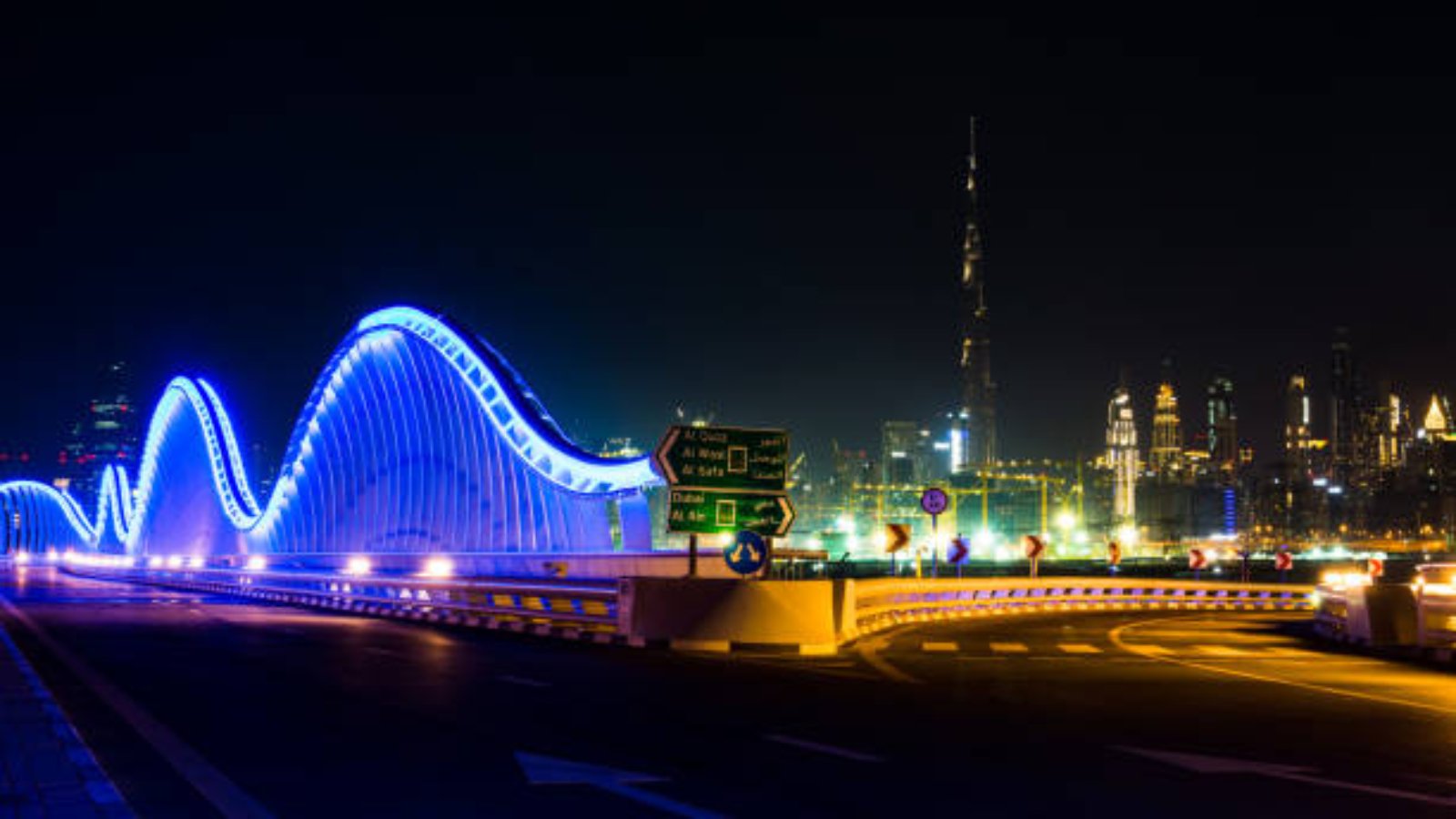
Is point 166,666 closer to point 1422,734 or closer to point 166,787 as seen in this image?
point 166,787

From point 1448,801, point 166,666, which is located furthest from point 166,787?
point 166,666

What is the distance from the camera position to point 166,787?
9938mm

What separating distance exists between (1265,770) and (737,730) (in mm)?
4247

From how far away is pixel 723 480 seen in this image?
28.5m

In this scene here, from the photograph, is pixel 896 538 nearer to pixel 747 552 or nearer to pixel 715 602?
pixel 747 552

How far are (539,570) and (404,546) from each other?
96.0 feet

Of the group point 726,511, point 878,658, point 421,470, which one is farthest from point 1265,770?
Answer: point 421,470

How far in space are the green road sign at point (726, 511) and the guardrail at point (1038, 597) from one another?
229 centimetres

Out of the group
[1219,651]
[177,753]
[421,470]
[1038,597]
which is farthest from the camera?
[421,470]

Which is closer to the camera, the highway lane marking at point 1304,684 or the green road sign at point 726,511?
the highway lane marking at point 1304,684

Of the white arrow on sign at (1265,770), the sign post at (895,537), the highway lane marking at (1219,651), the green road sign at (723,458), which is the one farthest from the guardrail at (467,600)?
the white arrow on sign at (1265,770)

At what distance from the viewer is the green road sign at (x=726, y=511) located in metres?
27.9

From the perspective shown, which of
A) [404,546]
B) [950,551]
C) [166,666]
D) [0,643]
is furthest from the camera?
[404,546]

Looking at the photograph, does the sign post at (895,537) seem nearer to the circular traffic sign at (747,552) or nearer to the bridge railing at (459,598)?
the bridge railing at (459,598)
